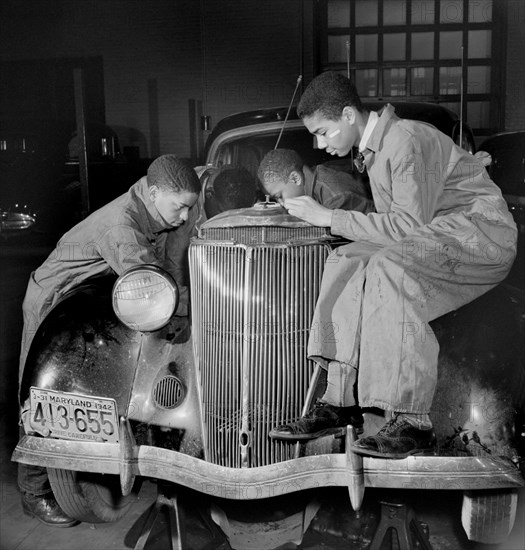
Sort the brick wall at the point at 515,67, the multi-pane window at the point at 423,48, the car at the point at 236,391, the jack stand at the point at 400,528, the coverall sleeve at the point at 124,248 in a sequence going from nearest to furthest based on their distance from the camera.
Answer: the car at the point at 236,391 < the jack stand at the point at 400,528 < the coverall sleeve at the point at 124,248 < the multi-pane window at the point at 423,48 < the brick wall at the point at 515,67

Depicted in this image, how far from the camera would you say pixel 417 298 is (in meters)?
2.38

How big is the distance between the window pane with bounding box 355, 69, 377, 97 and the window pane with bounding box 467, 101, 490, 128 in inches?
64.5

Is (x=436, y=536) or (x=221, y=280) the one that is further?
(x=436, y=536)

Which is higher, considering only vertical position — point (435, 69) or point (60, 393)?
point (435, 69)

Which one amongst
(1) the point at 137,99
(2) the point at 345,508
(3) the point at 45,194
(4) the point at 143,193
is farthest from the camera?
(1) the point at 137,99

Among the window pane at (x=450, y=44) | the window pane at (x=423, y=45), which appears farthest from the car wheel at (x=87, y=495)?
the window pane at (x=423, y=45)

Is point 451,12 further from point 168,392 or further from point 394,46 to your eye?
point 168,392

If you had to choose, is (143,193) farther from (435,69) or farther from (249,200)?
(435,69)

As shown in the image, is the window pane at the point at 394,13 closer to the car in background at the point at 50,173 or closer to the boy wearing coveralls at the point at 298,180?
the car in background at the point at 50,173

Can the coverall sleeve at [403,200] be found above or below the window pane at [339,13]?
below

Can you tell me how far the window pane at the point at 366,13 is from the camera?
1052 centimetres

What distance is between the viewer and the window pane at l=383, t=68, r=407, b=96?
426 inches

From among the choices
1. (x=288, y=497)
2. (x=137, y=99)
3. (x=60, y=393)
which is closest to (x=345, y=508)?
(x=288, y=497)

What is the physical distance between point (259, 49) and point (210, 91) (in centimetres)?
130
